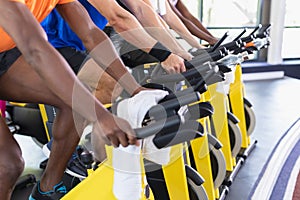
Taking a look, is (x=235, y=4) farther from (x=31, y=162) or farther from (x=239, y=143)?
(x=31, y=162)

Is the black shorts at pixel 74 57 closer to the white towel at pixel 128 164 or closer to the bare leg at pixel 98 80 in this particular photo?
the bare leg at pixel 98 80

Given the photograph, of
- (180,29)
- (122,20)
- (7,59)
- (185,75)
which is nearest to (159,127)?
(185,75)

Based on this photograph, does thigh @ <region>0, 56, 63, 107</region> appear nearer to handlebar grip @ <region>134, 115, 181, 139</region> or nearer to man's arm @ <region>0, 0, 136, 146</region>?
man's arm @ <region>0, 0, 136, 146</region>

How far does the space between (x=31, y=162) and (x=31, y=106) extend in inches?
19.6

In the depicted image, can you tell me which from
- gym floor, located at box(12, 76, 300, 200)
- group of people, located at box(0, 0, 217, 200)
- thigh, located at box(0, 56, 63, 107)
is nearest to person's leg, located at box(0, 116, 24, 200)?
group of people, located at box(0, 0, 217, 200)

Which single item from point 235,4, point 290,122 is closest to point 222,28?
point 235,4

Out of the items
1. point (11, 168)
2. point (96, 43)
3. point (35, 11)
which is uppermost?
point (35, 11)

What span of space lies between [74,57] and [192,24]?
1.47m

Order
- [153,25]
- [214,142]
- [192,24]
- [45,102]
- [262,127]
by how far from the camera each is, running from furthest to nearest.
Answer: [262,127], [192,24], [214,142], [153,25], [45,102]

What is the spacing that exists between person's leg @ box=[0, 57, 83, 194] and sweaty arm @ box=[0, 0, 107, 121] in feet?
1.33

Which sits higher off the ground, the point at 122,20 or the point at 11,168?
the point at 122,20

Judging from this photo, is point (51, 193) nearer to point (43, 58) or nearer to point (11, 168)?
point (11, 168)

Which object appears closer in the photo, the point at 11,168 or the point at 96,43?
the point at 11,168

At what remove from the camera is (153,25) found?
199 centimetres
